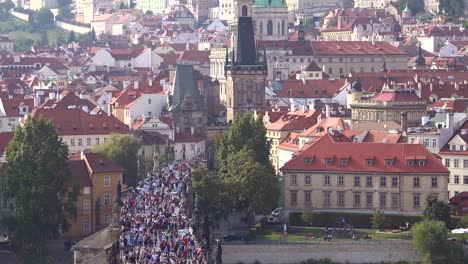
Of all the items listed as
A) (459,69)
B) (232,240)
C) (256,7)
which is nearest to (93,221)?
(232,240)

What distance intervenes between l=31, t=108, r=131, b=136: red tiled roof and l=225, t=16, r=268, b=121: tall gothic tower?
18911 mm

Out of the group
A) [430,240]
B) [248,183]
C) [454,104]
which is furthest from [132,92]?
[430,240]

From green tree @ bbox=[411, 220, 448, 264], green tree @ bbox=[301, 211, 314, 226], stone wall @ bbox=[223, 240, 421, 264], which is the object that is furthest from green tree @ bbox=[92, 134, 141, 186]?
green tree @ bbox=[411, 220, 448, 264]

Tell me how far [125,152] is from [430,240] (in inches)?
1019

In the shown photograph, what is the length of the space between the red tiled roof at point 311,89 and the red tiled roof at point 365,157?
183 feet

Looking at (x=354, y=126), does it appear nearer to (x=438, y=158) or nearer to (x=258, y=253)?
(x=438, y=158)

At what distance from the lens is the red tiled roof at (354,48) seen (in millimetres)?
166125

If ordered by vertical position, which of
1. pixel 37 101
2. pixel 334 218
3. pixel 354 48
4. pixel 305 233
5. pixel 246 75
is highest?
pixel 354 48

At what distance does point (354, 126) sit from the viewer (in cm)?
9188

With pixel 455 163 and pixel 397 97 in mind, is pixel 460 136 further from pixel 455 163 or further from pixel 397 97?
pixel 397 97

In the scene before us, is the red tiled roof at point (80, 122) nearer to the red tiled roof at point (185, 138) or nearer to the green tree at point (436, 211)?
the red tiled roof at point (185, 138)

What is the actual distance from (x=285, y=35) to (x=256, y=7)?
4.17m

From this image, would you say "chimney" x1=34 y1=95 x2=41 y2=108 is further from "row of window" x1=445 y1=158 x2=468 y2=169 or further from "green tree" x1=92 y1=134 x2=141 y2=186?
"row of window" x1=445 y1=158 x2=468 y2=169

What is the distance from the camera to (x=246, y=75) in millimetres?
116625
